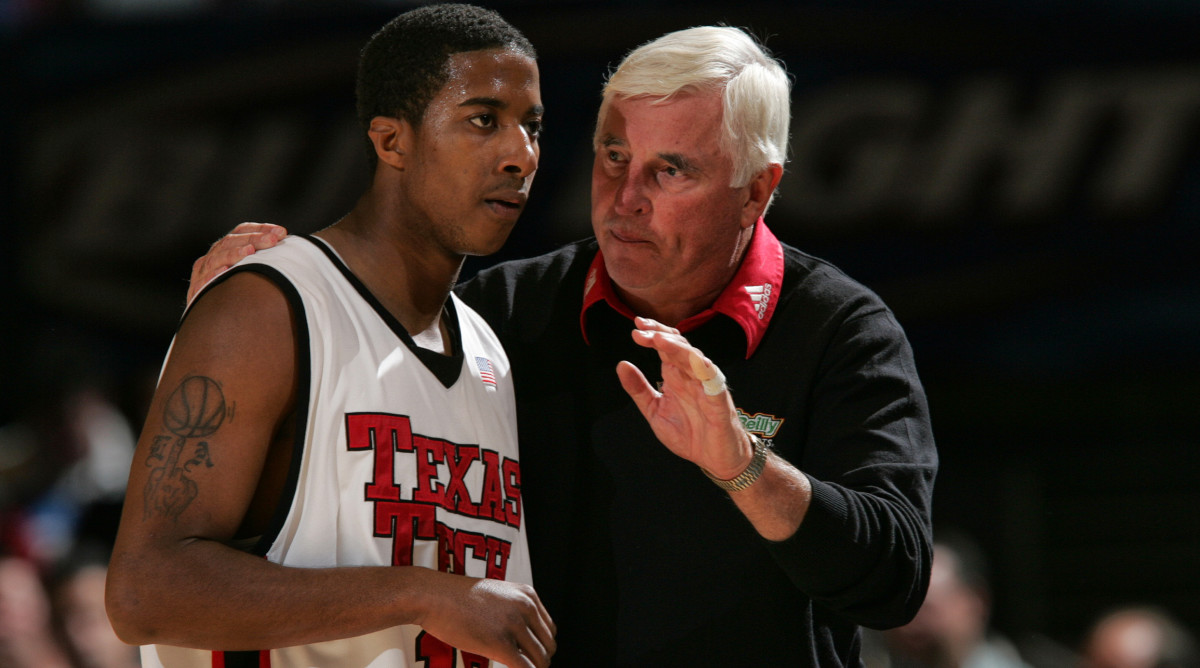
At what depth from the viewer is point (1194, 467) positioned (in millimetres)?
6684

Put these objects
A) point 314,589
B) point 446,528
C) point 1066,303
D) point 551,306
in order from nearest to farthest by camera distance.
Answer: point 314,589, point 446,528, point 551,306, point 1066,303

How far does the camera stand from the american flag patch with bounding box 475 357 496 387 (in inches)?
97.4

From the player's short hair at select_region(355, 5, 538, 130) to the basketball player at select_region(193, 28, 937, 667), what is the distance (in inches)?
13.2

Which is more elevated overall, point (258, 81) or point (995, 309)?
point (258, 81)

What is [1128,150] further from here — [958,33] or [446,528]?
[446,528]

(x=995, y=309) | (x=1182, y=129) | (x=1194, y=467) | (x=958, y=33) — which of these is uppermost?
(x=958, y=33)

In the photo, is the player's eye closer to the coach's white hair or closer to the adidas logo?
the coach's white hair

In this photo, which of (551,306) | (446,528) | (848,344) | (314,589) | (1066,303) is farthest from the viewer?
(1066,303)

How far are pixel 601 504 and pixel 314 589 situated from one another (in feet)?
2.56

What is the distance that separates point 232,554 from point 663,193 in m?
1.14

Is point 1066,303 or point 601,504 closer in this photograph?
point 601,504

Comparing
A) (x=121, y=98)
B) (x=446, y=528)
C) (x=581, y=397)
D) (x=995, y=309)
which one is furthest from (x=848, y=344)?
(x=121, y=98)

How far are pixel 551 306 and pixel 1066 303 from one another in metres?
4.32

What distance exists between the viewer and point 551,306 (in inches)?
109
